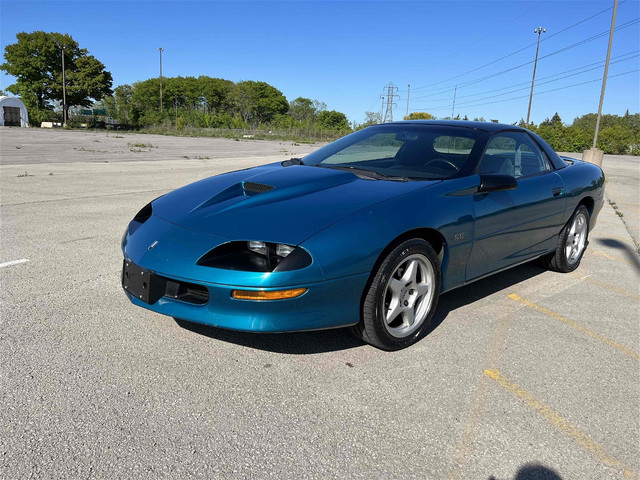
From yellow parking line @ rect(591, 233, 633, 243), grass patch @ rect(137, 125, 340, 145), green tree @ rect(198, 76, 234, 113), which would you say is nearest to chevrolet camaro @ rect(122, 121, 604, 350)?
yellow parking line @ rect(591, 233, 633, 243)

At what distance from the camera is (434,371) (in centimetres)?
274

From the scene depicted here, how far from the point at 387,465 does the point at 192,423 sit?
87 centimetres

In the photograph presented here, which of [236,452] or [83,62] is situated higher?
[83,62]

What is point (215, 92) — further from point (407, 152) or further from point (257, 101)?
point (407, 152)

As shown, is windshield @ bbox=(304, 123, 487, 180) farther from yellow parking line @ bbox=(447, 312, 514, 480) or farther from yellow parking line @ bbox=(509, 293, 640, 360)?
yellow parking line @ bbox=(509, 293, 640, 360)

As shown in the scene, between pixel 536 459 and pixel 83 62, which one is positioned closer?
pixel 536 459

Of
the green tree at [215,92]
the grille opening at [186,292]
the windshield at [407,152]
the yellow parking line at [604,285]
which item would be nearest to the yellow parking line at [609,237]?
the yellow parking line at [604,285]

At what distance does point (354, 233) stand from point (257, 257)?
0.53 meters

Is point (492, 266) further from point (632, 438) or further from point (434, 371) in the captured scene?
point (632, 438)

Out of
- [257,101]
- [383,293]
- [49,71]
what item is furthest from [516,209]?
[257,101]

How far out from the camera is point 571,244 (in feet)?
15.7

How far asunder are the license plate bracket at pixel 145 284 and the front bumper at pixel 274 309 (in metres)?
0.04

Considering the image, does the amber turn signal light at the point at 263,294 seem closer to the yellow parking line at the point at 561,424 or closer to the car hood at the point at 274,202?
the car hood at the point at 274,202

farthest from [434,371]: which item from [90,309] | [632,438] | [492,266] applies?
[90,309]
